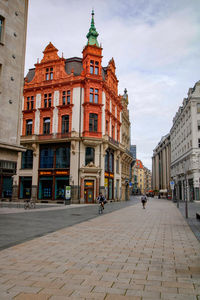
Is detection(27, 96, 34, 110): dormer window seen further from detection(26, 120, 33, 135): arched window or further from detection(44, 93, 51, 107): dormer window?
detection(44, 93, 51, 107): dormer window

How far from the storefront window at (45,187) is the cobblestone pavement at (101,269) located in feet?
96.5

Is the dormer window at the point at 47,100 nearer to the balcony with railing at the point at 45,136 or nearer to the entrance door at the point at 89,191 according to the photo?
the balcony with railing at the point at 45,136

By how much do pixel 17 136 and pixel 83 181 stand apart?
1794 centimetres

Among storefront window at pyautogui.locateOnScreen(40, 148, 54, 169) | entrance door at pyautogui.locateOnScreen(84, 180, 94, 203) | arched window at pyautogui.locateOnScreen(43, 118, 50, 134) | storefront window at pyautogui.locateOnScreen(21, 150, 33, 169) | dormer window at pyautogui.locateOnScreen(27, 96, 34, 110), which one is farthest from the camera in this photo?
dormer window at pyautogui.locateOnScreen(27, 96, 34, 110)

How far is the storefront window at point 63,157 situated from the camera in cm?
3731

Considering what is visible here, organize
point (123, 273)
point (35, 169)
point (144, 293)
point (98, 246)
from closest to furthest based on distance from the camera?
point (144, 293), point (123, 273), point (98, 246), point (35, 169)

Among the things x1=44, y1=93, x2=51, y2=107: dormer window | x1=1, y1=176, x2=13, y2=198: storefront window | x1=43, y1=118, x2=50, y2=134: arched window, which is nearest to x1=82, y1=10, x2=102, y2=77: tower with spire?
x1=44, y1=93, x2=51, y2=107: dormer window

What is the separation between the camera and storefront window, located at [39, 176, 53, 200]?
3791 cm

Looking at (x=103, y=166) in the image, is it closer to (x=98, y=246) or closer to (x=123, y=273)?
(x=98, y=246)

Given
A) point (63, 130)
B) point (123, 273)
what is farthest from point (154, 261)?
point (63, 130)

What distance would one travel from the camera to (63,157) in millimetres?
37625

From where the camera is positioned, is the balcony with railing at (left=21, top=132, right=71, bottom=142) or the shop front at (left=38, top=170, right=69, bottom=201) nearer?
the shop front at (left=38, top=170, right=69, bottom=201)

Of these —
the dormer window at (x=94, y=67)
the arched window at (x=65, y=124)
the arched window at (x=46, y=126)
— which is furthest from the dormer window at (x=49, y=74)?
the arched window at (x=65, y=124)

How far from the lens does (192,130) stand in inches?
1922
